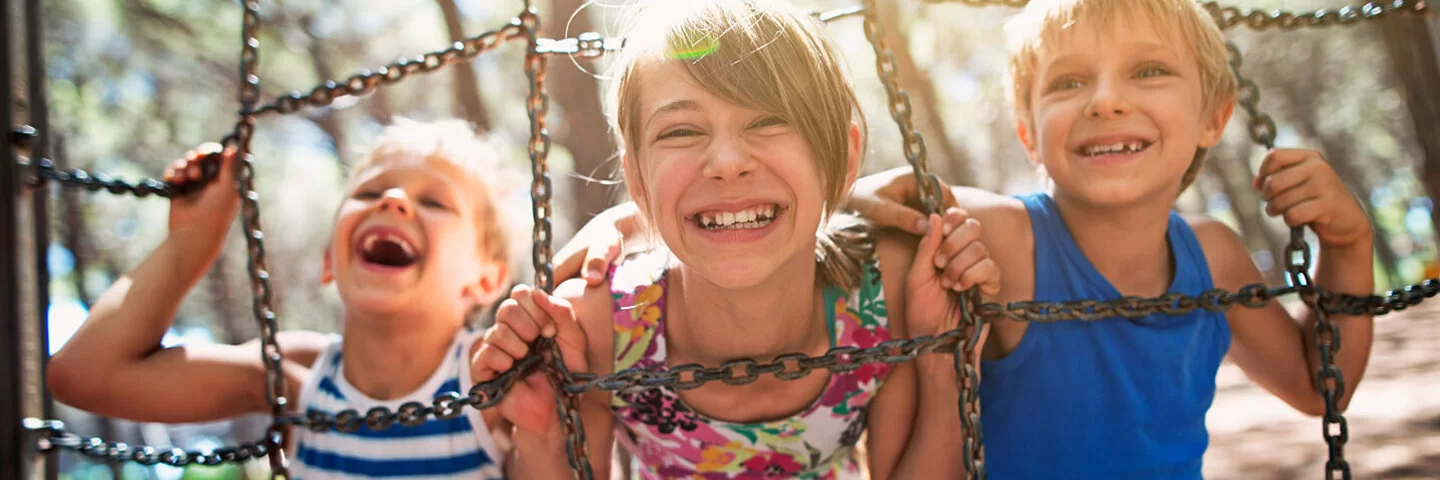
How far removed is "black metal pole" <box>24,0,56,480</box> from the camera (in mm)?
1508

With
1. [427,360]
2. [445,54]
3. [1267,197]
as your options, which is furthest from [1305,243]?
[427,360]

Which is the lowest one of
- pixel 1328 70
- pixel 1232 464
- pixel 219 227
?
pixel 1232 464

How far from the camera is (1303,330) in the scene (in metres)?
1.68

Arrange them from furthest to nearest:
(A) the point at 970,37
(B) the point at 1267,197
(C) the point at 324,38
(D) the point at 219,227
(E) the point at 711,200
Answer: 1. (A) the point at 970,37
2. (C) the point at 324,38
3. (D) the point at 219,227
4. (B) the point at 1267,197
5. (E) the point at 711,200

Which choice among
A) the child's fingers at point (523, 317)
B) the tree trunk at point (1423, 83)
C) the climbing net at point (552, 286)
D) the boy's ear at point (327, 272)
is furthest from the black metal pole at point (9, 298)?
the tree trunk at point (1423, 83)

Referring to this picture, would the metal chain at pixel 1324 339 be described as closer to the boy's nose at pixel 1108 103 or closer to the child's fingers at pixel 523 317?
the boy's nose at pixel 1108 103

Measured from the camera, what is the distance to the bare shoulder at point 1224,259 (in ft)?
5.64

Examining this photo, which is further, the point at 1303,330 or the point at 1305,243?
the point at 1303,330

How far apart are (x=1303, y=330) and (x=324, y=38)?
14.4 ft

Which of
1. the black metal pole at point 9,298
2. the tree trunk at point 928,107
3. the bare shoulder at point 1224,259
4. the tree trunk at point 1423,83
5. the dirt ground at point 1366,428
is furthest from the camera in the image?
the tree trunk at point 928,107

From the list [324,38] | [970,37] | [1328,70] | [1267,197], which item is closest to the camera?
[1267,197]

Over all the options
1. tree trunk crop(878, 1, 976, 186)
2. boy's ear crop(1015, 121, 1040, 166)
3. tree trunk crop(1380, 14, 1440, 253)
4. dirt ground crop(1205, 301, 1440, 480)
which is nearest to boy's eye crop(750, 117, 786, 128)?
boy's ear crop(1015, 121, 1040, 166)

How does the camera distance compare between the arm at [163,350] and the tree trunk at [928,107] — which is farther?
the tree trunk at [928,107]

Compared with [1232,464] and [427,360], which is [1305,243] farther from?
[1232,464]
